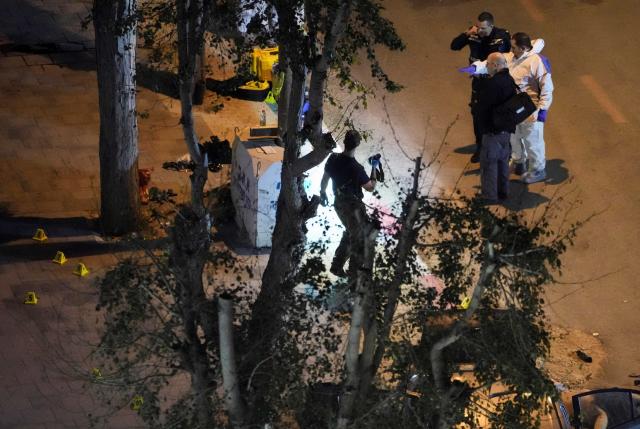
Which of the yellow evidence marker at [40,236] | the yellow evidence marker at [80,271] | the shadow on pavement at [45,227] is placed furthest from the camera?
the shadow on pavement at [45,227]

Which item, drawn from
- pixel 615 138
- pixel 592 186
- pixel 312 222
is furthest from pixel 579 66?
pixel 312 222

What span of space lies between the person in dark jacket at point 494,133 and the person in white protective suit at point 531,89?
1.90ft

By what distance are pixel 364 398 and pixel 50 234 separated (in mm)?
6769

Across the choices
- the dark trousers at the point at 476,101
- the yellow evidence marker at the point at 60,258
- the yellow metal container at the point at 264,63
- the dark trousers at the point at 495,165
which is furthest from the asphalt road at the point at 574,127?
the yellow evidence marker at the point at 60,258

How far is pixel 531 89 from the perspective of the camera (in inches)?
612

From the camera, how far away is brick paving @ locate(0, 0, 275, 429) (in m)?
12.5

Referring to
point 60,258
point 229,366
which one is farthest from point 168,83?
point 229,366

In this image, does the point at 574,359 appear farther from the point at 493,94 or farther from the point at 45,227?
the point at 45,227

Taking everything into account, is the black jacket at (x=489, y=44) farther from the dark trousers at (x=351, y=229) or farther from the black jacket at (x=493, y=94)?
the dark trousers at (x=351, y=229)

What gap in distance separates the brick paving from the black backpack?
373 centimetres

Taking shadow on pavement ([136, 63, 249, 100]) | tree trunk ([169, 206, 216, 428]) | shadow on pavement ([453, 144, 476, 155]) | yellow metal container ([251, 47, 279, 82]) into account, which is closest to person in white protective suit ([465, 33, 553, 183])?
shadow on pavement ([453, 144, 476, 155])

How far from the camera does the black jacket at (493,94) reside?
1486cm

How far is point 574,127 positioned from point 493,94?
3156 millimetres

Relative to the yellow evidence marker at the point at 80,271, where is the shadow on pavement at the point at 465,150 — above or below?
above
